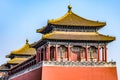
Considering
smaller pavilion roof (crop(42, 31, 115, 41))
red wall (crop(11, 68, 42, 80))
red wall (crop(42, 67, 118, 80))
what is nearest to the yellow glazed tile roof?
red wall (crop(11, 68, 42, 80))

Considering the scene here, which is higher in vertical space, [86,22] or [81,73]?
[86,22]

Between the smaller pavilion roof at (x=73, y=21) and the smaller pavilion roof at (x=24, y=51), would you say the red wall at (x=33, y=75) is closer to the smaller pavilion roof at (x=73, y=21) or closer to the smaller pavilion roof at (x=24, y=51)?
the smaller pavilion roof at (x=73, y=21)

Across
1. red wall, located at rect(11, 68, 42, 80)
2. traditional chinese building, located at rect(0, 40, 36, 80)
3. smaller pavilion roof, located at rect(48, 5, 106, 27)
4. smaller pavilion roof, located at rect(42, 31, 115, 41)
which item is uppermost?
smaller pavilion roof, located at rect(48, 5, 106, 27)

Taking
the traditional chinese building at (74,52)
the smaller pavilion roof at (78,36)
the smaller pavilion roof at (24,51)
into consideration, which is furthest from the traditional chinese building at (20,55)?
the smaller pavilion roof at (78,36)

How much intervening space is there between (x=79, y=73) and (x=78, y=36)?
3379mm

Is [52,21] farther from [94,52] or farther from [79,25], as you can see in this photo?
[94,52]

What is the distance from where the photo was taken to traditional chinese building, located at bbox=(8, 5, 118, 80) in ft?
106

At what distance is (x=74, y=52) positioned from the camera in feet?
110

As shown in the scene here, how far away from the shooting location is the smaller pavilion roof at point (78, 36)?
33.0 metres

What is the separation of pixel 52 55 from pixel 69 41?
193cm

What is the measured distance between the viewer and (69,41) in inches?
1309

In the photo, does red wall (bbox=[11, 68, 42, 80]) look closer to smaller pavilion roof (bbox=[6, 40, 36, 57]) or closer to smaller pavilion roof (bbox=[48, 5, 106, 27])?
smaller pavilion roof (bbox=[48, 5, 106, 27])

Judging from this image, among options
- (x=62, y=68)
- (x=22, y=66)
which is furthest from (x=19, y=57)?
(x=62, y=68)

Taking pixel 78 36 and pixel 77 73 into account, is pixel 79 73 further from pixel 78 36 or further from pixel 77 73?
pixel 78 36
